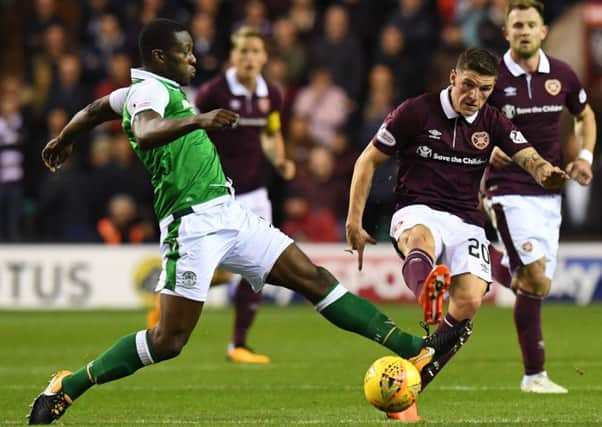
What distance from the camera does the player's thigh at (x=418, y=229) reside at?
26.9 ft

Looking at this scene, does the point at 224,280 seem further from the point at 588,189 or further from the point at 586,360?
the point at 588,189

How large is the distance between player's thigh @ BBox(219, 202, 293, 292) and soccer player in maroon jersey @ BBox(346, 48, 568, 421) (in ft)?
1.90

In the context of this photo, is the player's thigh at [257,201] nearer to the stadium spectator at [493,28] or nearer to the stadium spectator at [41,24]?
the stadium spectator at [493,28]

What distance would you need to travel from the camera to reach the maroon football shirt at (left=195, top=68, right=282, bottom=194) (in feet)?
39.6

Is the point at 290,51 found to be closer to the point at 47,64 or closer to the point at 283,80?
the point at 283,80

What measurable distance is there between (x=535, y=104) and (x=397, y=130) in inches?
68.2

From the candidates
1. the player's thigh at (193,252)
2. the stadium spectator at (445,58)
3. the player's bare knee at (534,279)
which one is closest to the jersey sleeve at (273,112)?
the player's bare knee at (534,279)

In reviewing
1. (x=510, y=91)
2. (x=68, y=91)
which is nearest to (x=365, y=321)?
(x=510, y=91)

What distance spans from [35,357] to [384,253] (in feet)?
19.5

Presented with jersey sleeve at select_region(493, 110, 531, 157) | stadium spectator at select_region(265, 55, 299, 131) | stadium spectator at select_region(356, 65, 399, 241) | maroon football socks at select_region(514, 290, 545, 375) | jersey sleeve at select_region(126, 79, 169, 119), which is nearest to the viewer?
jersey sleeve at select_region(126, 79, 169, 119)

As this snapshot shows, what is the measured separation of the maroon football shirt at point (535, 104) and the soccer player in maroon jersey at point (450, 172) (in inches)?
45.3

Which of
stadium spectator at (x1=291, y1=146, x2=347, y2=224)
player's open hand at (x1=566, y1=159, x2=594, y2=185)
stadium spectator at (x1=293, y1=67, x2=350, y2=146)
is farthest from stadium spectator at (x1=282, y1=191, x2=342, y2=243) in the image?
player's open hand at (x1=566, y1=159, x2=594, y2=185)

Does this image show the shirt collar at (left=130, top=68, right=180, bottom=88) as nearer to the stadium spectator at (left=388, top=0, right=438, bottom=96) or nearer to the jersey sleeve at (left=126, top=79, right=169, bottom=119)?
the jersey sleeve at (left=126, top=79, right=169, bottom=119)

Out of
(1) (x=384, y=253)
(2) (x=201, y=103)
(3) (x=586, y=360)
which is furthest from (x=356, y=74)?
(3) (x=586, y=360)
